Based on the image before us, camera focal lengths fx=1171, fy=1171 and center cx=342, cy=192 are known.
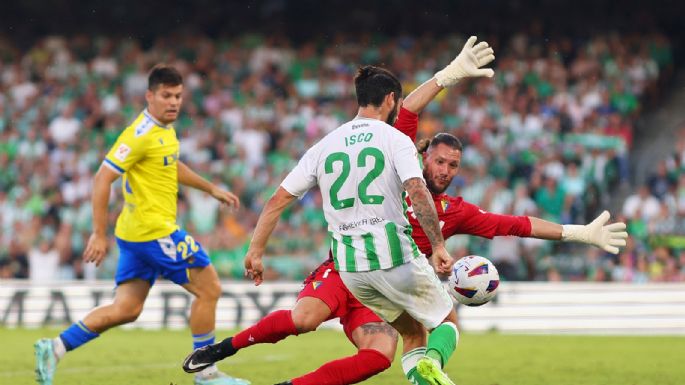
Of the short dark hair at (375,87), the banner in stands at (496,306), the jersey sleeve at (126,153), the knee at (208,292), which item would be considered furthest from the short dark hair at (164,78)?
the banner in stands at (496,306)

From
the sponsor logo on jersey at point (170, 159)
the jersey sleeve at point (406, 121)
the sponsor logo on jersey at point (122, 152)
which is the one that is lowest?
the sponsor logo on jersey at point (170, 159)

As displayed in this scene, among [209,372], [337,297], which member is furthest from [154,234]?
[337,297]

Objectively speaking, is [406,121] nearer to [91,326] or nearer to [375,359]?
[375,359]

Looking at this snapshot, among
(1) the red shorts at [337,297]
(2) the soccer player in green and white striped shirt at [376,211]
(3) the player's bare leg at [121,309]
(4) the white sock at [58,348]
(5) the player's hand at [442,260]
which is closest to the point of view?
(5) the player's hand at [442,260]

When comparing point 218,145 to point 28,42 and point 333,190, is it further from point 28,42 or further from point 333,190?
point 333,190

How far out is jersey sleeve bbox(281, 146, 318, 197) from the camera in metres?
7.18

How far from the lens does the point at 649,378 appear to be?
1030 centimetres

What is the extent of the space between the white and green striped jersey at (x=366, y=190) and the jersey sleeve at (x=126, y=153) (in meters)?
2.30

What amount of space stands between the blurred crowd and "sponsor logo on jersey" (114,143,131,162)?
9.62 meters

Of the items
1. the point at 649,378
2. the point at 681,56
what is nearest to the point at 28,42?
the point at 681,56

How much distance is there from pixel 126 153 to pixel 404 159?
2.89 meters

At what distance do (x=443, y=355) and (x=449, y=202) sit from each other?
130cm

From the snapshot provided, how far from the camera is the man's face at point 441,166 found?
25.8 feet

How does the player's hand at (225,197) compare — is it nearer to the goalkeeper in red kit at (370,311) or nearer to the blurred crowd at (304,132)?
the goalkeeper in red kit at (370,311)
